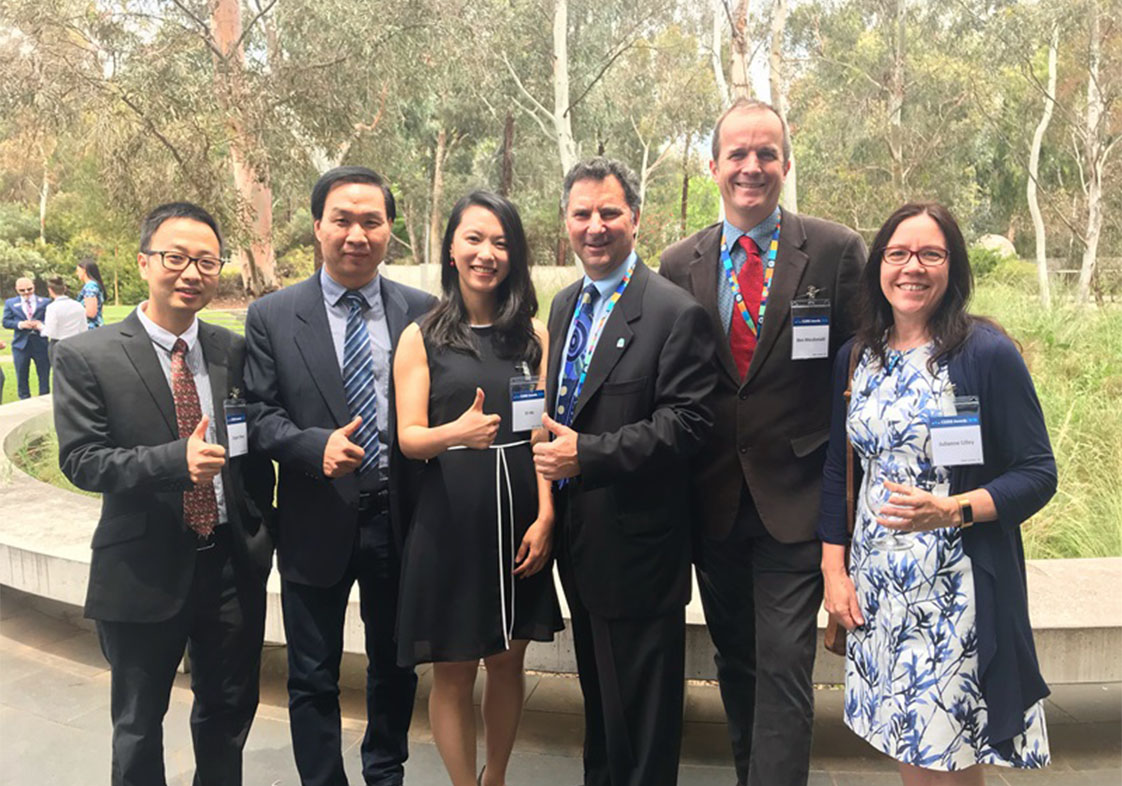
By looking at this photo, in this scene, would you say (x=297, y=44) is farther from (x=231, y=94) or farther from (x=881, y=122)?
(x=881, y=122)

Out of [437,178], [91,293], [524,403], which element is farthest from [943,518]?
[437,178]

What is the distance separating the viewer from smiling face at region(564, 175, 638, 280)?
2.63 metres

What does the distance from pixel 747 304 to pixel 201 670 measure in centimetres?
214

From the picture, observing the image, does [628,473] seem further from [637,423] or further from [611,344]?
[611,344]

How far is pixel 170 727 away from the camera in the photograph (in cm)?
368

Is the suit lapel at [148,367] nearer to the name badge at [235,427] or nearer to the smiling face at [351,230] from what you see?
the name badge at [235,427]

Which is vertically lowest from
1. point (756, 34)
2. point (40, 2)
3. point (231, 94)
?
point (231, 94)

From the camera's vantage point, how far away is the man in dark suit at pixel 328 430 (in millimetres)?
Answer: 2855

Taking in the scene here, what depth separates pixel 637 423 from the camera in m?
2.53

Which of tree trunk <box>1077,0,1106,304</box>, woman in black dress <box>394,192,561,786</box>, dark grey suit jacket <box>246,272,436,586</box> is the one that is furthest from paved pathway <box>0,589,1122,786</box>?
tree trunk <box>1077,0,1106,304</box>

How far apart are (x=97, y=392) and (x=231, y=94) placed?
9398 mm

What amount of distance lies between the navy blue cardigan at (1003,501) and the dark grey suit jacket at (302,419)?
172cm

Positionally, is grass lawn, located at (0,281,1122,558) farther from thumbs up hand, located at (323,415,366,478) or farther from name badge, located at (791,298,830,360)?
thumbs up hand, located at (323,415,366,478)

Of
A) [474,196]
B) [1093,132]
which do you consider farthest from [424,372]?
[1093,132]
